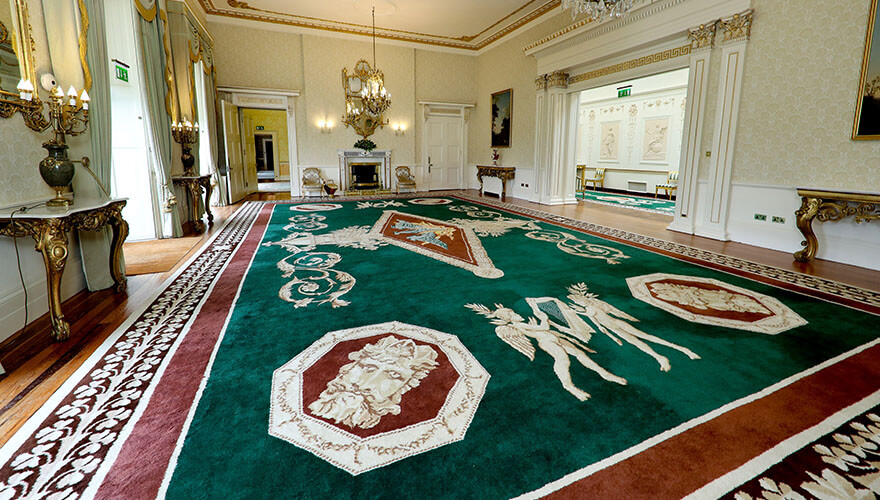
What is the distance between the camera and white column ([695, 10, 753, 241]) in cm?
536

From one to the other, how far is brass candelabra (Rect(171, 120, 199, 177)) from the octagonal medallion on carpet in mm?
5334

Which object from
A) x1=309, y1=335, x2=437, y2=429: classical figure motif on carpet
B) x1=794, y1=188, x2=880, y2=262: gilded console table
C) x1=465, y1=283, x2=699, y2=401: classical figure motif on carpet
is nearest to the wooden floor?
x1=794, y1=188, x2=880, y2=262: gilded console table

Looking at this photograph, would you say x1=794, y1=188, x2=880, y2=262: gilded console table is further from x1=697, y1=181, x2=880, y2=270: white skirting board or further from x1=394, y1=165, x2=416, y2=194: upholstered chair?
x1=394, y1=165, x2=416, y2=194: upholstered chair

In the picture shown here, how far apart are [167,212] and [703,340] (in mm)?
6180

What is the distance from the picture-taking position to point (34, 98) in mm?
2807

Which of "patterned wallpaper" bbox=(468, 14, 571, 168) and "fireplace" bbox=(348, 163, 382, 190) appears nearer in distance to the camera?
"patterned wallpaper" bbox=(468, 14, 571, 168)

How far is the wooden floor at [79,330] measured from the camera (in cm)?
196

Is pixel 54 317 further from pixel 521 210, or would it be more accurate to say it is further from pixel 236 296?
pixel 521 210

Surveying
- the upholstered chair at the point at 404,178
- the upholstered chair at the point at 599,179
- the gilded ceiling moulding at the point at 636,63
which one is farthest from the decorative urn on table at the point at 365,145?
the upholstered chair at the point at 599,179

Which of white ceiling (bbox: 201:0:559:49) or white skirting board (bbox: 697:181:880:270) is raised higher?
white ceiling (bbox: 201:0:559:49)

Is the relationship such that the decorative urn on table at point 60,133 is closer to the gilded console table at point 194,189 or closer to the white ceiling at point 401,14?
the gilded console table at point 194,189

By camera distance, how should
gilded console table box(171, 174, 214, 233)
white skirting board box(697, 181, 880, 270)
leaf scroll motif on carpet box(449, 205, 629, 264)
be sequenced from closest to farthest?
white skirting board box(697, 181, 880, 270)
leaf scroll motif on carpet box(449, 205, 629, 264)
gilded console table box(171, 174, 214, 233)

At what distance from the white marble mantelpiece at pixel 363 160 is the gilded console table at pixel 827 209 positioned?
9357 mm

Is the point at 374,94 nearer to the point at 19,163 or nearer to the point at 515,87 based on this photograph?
the point at 515,87
